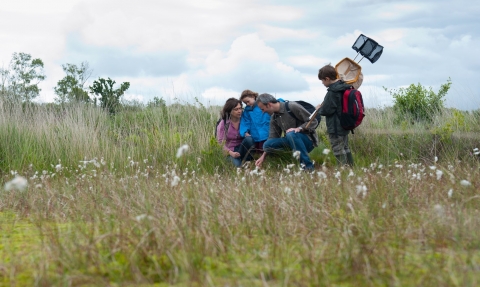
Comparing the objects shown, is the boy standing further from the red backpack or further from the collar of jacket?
the collar of jacket

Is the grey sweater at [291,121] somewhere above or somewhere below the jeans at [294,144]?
above

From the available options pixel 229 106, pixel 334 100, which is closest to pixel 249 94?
pixel 229 106

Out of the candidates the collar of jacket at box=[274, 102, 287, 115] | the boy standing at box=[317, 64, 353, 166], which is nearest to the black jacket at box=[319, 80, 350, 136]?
the boy standing at box=[317, 64, 353, 166]

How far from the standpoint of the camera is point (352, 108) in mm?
8016

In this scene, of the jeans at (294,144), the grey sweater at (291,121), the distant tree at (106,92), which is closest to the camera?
the jeans at (294,144)

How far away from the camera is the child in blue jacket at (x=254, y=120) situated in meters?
9.62

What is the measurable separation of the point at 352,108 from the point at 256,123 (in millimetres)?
2162

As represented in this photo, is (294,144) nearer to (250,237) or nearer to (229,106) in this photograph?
(229,106)

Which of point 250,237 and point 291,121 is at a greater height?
point 291,121

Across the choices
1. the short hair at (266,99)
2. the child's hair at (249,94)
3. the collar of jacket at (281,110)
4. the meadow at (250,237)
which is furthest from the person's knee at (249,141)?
the meadow at (250,237)

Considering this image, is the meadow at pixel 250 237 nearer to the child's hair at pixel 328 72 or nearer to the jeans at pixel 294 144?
the jeans at pixel 294 144

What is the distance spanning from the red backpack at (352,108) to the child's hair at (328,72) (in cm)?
35

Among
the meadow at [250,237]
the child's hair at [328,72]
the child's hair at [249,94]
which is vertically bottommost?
the meadow at [250,237]

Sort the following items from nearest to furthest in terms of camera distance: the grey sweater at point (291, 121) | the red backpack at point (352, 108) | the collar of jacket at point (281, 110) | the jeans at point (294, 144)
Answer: the red backpack at point (352, 108)
the jeans at point (294, 144)
the grey sweater at point (291, 121)
the collar of jacket at point (281, 110)
